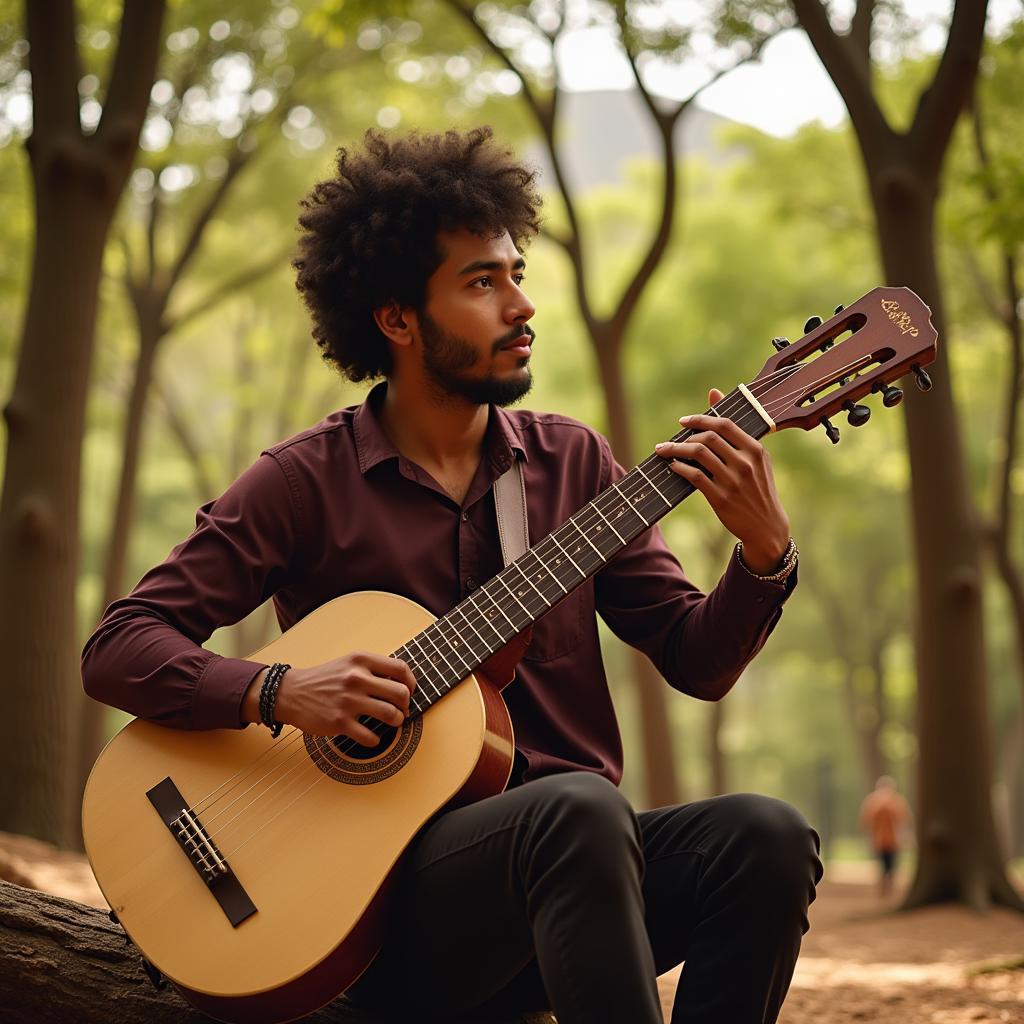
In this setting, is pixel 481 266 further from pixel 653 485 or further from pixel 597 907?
pixel 597 907

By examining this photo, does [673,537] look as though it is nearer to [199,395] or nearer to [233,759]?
[199,395]

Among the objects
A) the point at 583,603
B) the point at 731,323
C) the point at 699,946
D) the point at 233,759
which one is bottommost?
the point at 699,946

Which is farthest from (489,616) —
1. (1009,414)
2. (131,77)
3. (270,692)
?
(1009,414)

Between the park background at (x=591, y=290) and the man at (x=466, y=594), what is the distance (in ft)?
3.77

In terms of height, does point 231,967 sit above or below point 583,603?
below

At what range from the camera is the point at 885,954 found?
25.5 feet

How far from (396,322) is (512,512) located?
683 mm

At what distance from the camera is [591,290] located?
639 inches

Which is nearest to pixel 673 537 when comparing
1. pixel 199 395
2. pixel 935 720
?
pixel 199 395

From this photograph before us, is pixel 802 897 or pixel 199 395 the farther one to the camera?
pixel 199 395

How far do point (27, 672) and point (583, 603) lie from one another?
599 centimetres

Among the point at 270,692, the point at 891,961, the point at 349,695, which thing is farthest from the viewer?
the point at 891,961

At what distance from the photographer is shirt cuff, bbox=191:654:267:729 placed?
2941mm

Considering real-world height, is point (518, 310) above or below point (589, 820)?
above
